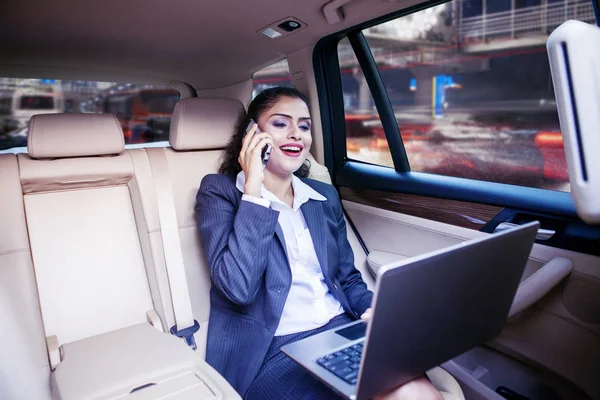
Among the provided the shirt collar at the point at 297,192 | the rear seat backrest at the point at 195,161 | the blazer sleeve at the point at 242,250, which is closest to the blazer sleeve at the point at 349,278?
the shirt collar at the point at 297,192

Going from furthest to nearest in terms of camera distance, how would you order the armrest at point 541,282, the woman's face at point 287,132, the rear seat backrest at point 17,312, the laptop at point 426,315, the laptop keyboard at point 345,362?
the woman's face at point 287,132
the armrest at point 541,282
the rear seat backrest at point 17,312
the laptop keyboard at point 345,362
the laptop at point 426,315

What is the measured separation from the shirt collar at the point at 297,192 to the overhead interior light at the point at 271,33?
0.70 m

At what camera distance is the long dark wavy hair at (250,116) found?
1.71 metres

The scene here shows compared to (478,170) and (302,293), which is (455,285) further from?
(478,170)

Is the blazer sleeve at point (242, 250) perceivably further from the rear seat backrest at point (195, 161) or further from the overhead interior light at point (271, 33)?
the overhead interior light at point (271, 33)

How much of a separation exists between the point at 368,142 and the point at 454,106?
624mm

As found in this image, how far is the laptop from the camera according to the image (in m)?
0.78

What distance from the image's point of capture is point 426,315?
0.86 meters

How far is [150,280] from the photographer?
1.65 meters

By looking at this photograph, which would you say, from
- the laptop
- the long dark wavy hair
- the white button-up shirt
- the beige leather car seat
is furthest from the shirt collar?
the laptop

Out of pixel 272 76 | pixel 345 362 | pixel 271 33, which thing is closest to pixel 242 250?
pixel 345 362

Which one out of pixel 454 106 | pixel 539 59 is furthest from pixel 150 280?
pixel 454 106

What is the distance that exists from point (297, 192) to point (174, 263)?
478 millimetres

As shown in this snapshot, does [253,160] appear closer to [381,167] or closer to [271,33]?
[271,33]
